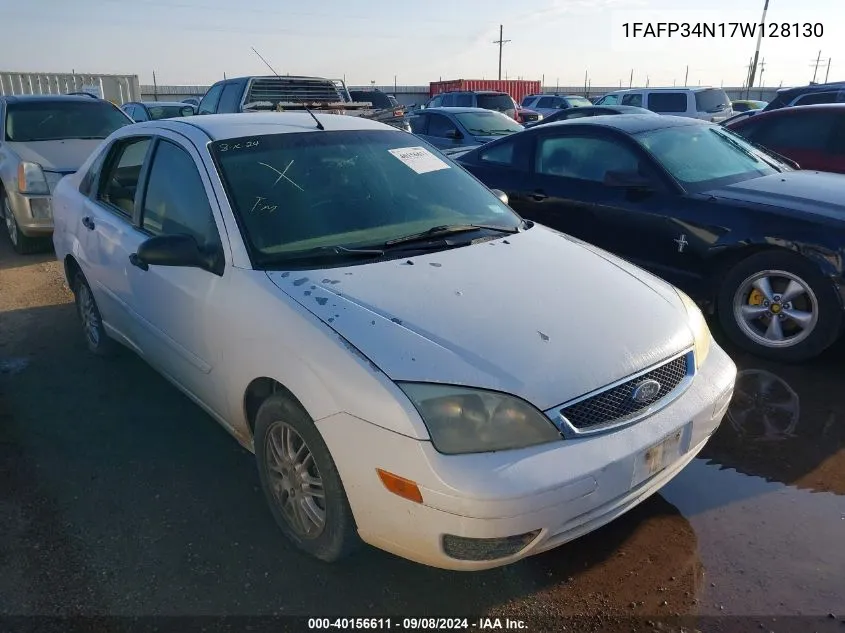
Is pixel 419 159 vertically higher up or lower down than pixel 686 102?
higher up

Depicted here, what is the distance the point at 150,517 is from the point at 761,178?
4722mm

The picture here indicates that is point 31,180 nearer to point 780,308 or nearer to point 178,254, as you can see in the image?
point 178,254

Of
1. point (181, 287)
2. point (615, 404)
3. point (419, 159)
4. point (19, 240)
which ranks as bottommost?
point (19, 240)

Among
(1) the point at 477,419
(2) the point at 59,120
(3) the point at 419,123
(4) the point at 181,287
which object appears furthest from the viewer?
(3) the point at 419,123

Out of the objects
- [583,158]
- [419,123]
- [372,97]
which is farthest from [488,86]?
[583,158]

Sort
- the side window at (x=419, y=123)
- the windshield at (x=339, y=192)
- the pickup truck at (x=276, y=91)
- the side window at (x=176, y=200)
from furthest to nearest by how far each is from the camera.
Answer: the side window at (x=419, y=123), the pickup truck at (x=276, y=91), the side window at (x=176, y=200), the windshield at (x=339, y=192)

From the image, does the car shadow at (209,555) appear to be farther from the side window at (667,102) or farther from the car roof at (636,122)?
the side window at (667,102)

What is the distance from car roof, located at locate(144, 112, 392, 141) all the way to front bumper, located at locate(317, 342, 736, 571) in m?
1.75

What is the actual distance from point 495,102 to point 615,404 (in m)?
17.7

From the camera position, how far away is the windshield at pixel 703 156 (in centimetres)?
498

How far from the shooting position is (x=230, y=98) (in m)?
10.9

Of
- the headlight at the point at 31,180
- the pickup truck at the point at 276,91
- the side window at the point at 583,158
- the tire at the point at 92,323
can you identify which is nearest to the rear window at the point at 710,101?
the pickup truck at the point at 276,91

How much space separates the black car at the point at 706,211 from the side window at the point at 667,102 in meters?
13.2

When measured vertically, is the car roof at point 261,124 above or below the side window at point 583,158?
above
